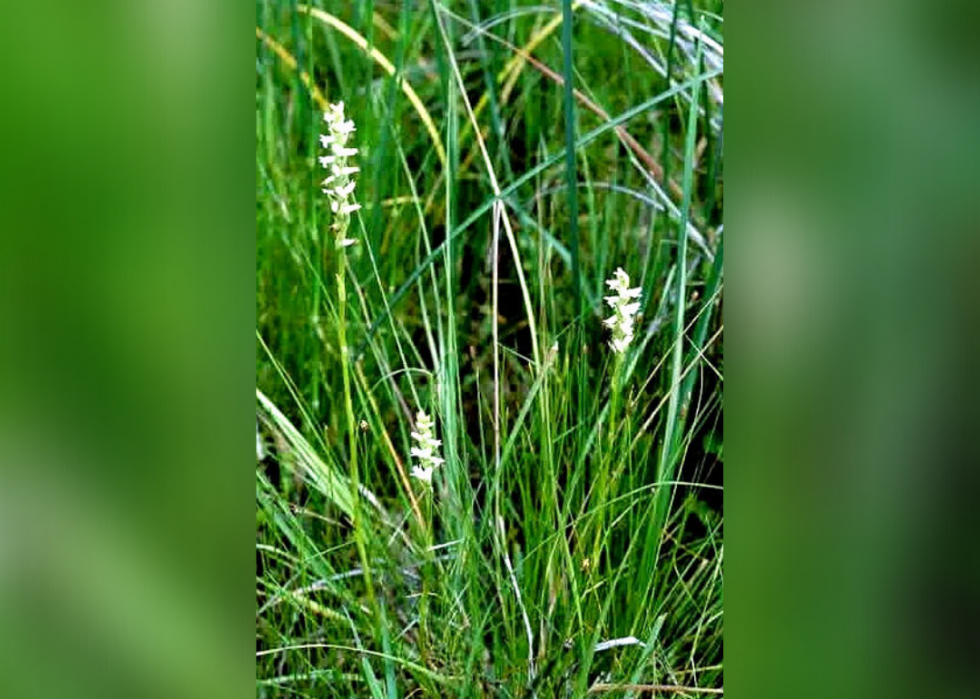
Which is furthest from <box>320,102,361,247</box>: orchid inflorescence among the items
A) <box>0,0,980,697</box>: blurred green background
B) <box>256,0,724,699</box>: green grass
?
<box>0,0,980,697</box>: blurred green background

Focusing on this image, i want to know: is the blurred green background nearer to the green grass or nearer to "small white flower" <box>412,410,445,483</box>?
the green grass

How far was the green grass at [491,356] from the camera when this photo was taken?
1.15 m

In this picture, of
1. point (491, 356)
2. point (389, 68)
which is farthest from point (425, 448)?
point (389, 68)

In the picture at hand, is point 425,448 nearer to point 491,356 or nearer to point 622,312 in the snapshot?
point 491,356

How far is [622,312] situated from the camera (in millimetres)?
1156

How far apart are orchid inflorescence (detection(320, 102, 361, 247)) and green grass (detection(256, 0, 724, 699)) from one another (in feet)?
0.05

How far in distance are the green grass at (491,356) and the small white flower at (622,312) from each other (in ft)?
0.04

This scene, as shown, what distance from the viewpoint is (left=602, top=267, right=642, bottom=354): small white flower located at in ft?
3.79
